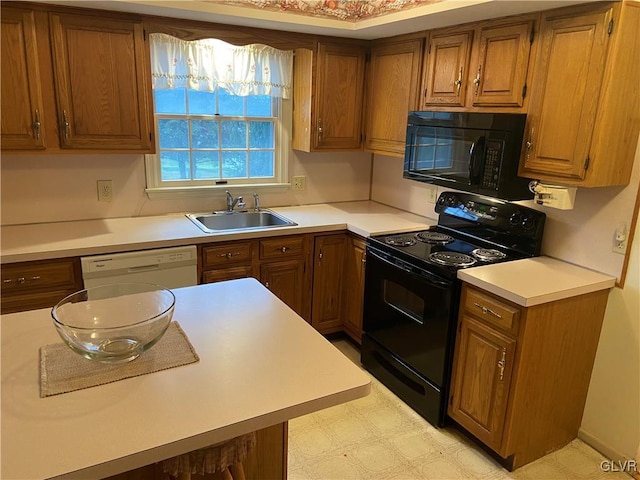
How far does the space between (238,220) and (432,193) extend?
137cm

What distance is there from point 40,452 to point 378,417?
1.97m

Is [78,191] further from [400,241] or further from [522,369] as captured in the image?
[522,369]

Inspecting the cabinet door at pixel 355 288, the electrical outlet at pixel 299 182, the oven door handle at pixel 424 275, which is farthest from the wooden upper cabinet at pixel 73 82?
the oven door handle at pixel 424 275

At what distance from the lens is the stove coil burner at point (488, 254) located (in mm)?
2518

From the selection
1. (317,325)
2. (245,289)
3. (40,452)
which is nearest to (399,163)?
(317,325)

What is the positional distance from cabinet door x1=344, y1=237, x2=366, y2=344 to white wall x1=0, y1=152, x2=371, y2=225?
2.52ft

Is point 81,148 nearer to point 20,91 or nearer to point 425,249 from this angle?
point 20,91

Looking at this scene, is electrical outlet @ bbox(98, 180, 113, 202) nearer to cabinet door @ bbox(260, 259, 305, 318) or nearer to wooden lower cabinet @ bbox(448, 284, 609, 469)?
cabinet door @ bbox(260, 259, 305, 318)

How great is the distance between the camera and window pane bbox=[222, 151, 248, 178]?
340cm

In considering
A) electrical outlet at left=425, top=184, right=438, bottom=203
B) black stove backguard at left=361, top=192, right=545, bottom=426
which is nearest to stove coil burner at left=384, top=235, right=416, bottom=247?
black stove backguard at left=361, top=192, right=545, bottom=426

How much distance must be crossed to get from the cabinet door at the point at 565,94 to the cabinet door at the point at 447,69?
47cm

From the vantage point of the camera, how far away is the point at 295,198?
3.65 metres

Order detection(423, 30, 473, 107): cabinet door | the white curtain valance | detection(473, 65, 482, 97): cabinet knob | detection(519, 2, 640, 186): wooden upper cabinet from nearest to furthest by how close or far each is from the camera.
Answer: detection(519, 2, 640, 186): wooden upper cabinet → detection(473, 65, 482, 97): cabinet knob → detection(423, 30, 473, 107): cabinet door → the white curtain valance

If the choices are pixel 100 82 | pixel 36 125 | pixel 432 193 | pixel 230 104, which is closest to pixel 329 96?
pixel 230 104
